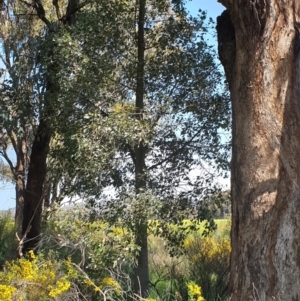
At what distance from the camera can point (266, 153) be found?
6730 millimetres

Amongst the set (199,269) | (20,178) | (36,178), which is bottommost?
(199,269)

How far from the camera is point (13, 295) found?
6781 millimetres

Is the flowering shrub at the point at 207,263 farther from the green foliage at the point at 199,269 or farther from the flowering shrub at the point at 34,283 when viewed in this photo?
the flowering shrub at the point at 34,283

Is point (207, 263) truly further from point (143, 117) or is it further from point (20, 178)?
point (20, 178)

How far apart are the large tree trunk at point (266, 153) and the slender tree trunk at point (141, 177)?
170 centimetres

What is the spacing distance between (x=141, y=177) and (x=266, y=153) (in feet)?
7.61

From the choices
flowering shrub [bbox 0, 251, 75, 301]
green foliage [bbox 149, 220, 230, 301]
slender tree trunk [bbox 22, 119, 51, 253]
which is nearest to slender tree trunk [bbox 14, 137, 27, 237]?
slender tree trunk [bbox 22, 119, 51, 253]

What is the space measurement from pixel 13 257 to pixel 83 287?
6.21 meters

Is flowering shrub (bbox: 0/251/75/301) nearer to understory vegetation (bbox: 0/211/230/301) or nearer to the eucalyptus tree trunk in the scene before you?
understory vegetation (bbox: 0/211/230/301)

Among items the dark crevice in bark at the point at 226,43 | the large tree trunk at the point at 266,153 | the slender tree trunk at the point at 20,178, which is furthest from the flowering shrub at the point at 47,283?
the slender tree trunk at the point at 20,178

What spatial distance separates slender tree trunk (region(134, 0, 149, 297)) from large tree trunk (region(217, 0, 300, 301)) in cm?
170

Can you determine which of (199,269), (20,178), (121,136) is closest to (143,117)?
(121,136)

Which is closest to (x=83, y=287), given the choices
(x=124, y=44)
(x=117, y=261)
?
(x=117, y=261)

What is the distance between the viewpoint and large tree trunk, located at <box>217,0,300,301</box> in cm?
651
